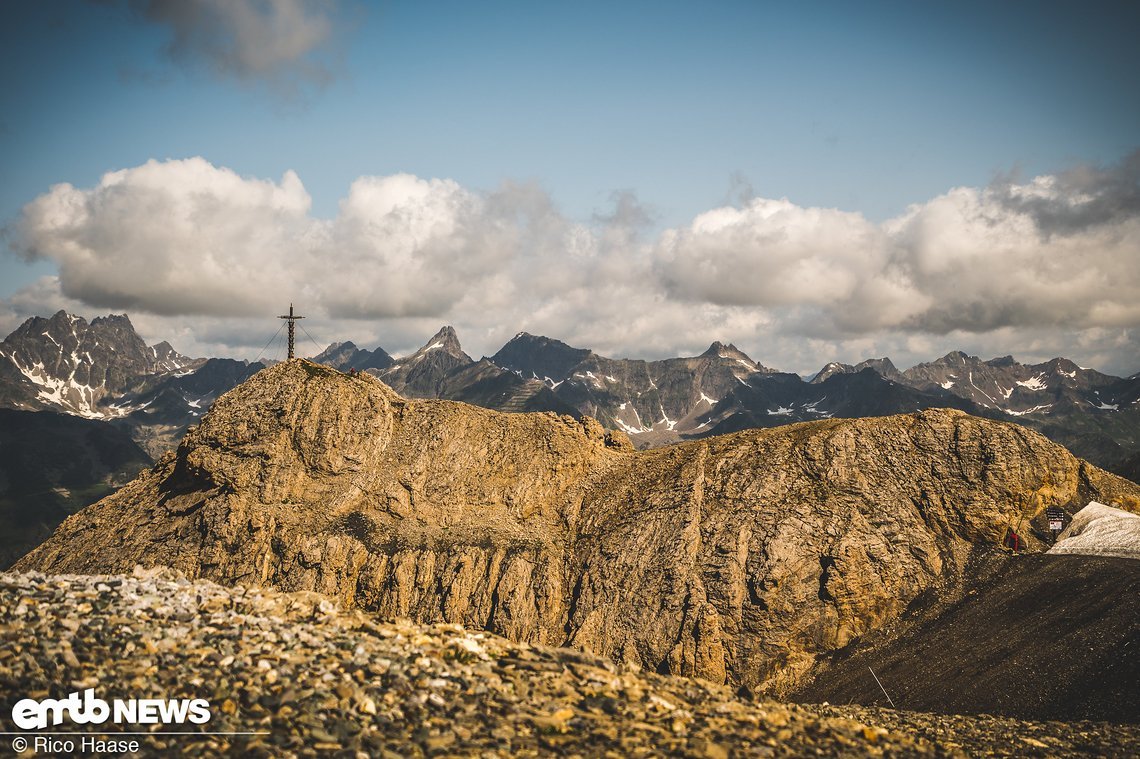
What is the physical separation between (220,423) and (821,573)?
245ft

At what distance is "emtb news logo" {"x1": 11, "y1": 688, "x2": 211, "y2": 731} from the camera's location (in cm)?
1415

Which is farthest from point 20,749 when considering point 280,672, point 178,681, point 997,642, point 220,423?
point 220,423

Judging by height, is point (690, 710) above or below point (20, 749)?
below

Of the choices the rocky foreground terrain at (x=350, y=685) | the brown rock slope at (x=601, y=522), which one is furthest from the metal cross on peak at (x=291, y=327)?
the rocky foreground terrain at (x=350, y=685)

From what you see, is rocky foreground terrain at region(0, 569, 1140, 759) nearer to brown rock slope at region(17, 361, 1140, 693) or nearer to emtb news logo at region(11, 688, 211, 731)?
emtb news logo at region(11, 688, 211, 731)

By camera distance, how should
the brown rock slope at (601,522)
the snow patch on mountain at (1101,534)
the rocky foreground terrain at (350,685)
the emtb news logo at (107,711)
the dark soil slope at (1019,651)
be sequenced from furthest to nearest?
the brown rock slope at (601,522) → the snow patch on mountain at (1101,534) → the dark soil slope at (1019,651) → the rocky foreground terrain at (350,685) → the emtb news logo at (107,711)

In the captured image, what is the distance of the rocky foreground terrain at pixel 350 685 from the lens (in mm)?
15258

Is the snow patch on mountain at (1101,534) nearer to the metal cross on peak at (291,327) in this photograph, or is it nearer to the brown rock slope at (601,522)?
the brown rock slope at (601,522)

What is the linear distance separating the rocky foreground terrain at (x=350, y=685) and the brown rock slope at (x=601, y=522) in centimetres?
4377

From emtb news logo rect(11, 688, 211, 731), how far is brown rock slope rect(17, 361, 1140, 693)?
171ft

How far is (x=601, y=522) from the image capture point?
77.8m

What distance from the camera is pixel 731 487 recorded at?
73.6 m

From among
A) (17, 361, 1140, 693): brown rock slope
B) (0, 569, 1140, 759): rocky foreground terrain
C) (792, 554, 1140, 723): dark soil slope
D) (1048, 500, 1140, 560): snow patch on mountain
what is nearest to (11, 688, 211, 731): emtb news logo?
(0, 569, 1140, 759): rocky foreground terrain

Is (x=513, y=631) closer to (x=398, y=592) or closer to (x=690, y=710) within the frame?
(x=398, y=592)
